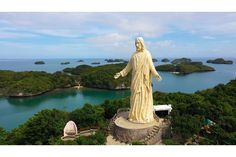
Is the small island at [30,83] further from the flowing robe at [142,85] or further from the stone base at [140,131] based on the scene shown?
the flowing robe at [142,85]

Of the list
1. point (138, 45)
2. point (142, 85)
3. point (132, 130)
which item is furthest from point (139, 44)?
point (132, 130)

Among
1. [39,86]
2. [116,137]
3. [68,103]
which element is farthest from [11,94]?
[116,137]

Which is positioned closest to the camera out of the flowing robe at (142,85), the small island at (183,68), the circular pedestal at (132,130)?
the circular pedestal at (132,130)

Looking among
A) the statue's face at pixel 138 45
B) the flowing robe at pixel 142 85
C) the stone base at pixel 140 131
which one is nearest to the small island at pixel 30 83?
the stone base at pixel 140 131

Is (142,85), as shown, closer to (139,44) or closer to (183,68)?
(139,44)

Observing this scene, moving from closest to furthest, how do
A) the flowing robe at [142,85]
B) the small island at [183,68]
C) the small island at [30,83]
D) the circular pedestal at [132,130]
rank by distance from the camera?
1. the circular pedestal at [132,130]
2. the flowing robe at [142,85]
3. the small island at [30,83]
4. the small island at [183,68]

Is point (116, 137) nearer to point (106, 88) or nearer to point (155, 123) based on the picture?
point (155, 123)
